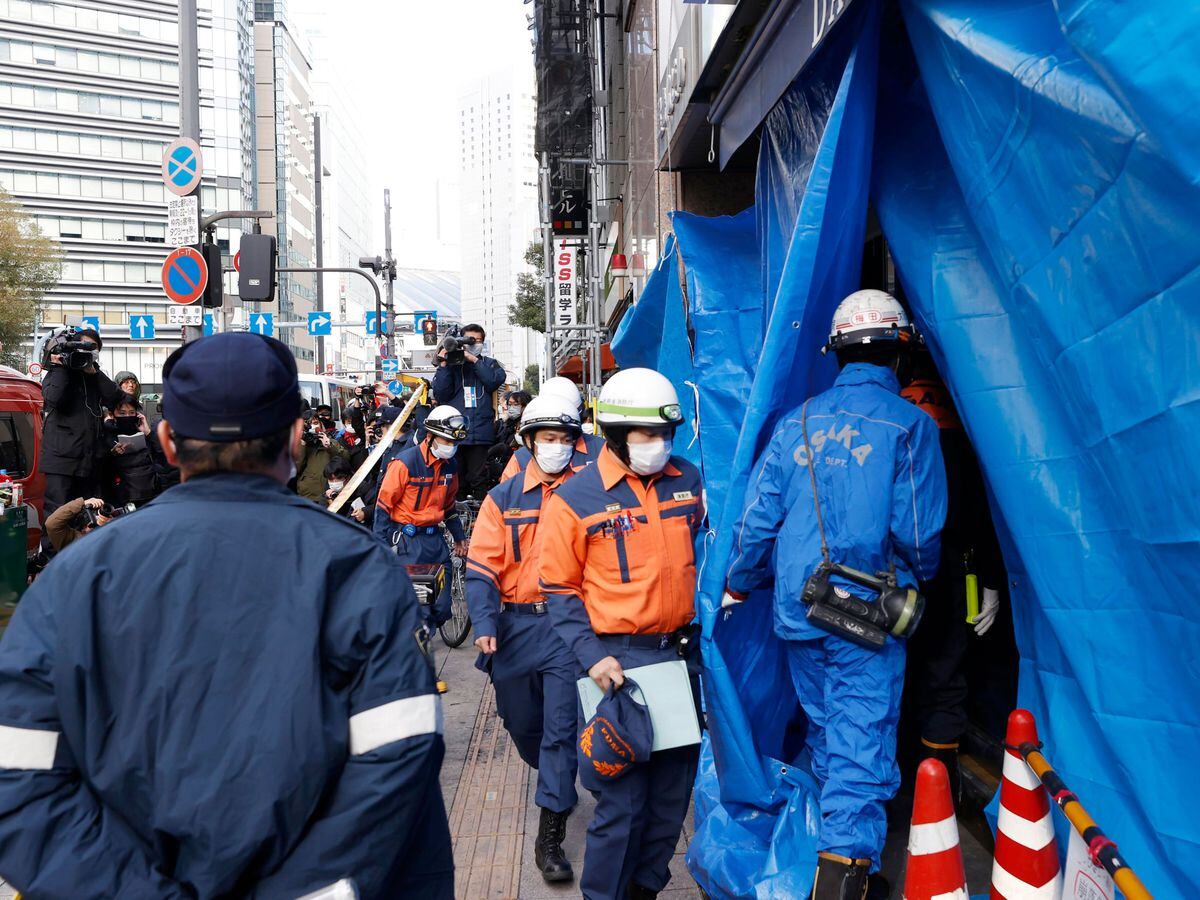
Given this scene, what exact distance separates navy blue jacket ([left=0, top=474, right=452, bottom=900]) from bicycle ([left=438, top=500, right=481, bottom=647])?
553 cm

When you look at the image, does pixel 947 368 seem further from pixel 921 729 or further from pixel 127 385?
pixel 127 385

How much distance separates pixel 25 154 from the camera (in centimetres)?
5844

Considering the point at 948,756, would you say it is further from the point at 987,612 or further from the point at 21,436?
the point at 21,436

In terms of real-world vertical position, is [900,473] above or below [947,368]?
below

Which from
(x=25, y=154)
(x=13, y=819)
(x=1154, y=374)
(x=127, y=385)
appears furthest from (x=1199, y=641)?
(x=25, y=154)

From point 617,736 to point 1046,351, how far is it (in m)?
1.78

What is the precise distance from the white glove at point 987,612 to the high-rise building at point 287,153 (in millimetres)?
65252

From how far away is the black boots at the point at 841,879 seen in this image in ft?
9.13

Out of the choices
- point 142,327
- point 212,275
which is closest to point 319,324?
point 142,327

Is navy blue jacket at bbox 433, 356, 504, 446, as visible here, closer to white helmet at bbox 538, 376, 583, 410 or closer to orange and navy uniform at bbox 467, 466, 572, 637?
white helmet at bbox 538, 376, 583, 410

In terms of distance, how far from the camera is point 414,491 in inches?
266

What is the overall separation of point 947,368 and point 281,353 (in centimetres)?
196

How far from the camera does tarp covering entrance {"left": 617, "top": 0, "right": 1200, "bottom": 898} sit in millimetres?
1621

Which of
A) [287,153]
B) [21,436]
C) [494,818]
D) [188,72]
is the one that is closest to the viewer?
[494,818]
